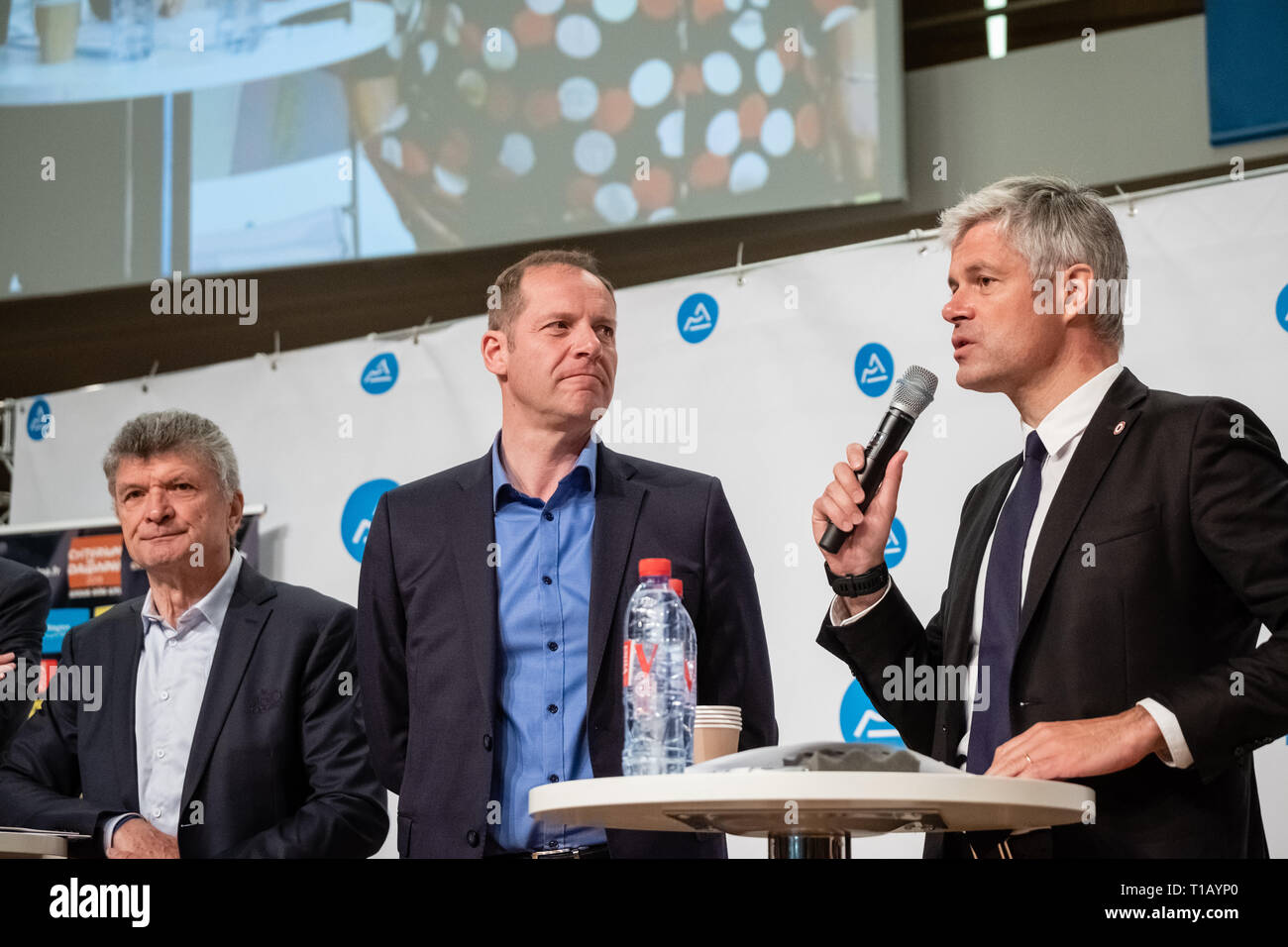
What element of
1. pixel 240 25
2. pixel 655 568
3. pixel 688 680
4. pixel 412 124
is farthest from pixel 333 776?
pixel 240 25

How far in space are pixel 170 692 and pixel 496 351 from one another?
3.72 ft

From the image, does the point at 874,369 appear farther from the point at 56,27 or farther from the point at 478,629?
the point at 56,27

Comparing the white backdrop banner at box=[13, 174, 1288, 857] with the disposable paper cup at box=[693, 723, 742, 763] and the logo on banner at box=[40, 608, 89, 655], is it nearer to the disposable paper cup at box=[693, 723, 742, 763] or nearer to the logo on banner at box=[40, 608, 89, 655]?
the logo on banner at box=[40, 608, 89, 655]

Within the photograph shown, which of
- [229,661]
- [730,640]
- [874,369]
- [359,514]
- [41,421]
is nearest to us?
[730,640]

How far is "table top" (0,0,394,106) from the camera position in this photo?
5371 millimetres

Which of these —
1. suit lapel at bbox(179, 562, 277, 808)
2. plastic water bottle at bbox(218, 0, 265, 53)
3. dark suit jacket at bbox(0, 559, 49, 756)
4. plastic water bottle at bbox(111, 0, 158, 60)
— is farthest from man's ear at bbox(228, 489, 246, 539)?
plastic water bottle at bbox(111, 0, 158, 60)

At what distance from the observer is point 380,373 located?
5.05 meters

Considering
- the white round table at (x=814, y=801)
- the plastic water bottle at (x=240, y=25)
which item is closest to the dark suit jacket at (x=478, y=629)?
the white round table at (x=814, y=801)

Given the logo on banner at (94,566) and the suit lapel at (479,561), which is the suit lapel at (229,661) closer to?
the suit lapel at (479,561)

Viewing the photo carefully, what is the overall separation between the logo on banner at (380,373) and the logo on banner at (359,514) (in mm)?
340

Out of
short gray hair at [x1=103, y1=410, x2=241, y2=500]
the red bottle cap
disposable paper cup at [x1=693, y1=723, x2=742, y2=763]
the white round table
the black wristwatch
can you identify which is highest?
short gray hair at [x1=103, y1=410, x2=241, y2=500]

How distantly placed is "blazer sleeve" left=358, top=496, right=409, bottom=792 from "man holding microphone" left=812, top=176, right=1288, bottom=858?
87 cm

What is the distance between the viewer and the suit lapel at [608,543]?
258 centimetres
